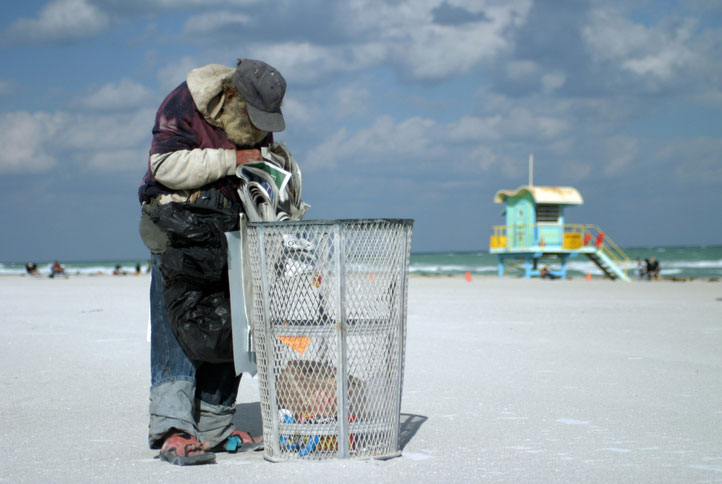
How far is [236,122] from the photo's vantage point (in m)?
3.96

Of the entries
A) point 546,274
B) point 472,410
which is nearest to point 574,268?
point 546,274

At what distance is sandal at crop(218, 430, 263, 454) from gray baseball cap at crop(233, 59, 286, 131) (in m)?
1.56

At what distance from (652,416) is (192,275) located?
2926 millimetres

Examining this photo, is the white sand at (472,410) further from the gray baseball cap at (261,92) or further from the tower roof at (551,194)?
the tower roof at (551,194)

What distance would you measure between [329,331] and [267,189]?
79 cm

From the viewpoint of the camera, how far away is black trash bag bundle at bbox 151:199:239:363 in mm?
3729

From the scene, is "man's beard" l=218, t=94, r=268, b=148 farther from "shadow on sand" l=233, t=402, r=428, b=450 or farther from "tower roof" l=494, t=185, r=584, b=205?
"tower roof" l=494, t=185, r=584, b=205

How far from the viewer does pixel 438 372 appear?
6949mm

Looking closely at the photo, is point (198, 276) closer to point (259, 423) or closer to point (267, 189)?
→ point (267, 189)

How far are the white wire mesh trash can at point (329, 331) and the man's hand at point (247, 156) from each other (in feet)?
1.40

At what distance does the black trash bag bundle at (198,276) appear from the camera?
147 inches

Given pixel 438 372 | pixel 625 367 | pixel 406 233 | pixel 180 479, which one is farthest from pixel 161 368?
pixel 625 367

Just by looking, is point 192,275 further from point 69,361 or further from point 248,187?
point 69,361

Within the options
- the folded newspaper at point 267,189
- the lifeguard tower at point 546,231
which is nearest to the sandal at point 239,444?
the folded newspaper at point 267,189
